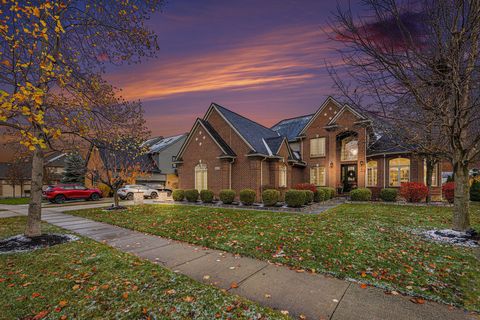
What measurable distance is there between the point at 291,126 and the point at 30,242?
27146mm

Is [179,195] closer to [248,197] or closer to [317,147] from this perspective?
[248,197]

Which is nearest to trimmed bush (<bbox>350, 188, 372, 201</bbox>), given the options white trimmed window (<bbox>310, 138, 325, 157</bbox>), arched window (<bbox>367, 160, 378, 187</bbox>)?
arched window (<bbox>367, 160, 378, 187</bbox>)

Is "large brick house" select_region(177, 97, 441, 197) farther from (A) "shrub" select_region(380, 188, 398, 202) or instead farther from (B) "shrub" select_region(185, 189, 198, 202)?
(A) "shrub" select_region(380, 188, 398, 202)

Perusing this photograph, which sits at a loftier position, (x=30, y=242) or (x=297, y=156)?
(x=297, y=156)

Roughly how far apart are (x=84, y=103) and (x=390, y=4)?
30.3ft

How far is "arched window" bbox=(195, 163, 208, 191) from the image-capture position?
19750 mm

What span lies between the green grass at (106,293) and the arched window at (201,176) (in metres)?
14.1

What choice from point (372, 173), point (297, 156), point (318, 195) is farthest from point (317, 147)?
point (318, 195)

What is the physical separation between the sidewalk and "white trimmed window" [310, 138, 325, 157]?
767 inches

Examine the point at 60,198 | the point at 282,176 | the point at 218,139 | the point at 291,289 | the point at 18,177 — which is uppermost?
the point at 218,139

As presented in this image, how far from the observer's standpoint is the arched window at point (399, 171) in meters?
19.0

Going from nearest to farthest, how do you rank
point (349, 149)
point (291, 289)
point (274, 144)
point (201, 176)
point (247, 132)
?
1. point (291, 289)
2. point (274, 144)
3. point (247, 132)
4. point (201, 176)
5. point (349, 149)

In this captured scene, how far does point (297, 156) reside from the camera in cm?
2448

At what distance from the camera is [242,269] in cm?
492
